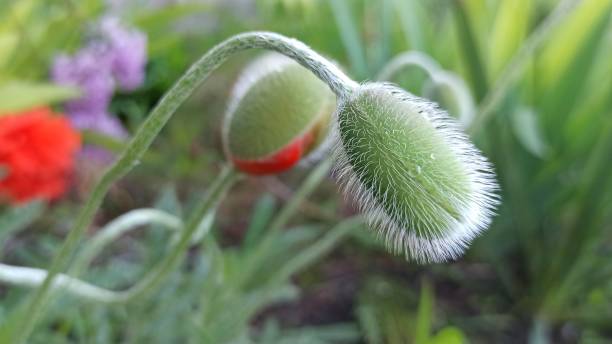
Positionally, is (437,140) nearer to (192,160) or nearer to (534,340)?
(534,340)

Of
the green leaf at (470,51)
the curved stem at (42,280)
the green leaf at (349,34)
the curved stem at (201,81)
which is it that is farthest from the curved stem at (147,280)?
the green leaf at (349,34)

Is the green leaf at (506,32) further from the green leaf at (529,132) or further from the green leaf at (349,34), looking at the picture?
the green leaf at (349,34)

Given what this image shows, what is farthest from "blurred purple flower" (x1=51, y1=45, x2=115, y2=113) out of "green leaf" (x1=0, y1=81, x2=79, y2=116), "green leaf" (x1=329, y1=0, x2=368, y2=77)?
"green leaf" (x1=329, y1=0, x2=368, y2=77)

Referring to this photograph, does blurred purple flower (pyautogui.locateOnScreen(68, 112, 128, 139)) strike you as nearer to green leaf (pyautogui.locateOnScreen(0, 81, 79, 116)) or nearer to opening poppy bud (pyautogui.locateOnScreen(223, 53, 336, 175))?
green leaf (pyautogui.locateOnScreen(0, 81, 79, 116))

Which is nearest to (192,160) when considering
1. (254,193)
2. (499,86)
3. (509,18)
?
(254,193)

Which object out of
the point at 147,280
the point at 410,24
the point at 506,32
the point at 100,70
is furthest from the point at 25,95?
the point at 506,32

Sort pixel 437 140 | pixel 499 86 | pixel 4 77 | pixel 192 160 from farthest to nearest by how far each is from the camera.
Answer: pixel 192 160, pixel 4 77, pixel 499 86, pixel 437 140

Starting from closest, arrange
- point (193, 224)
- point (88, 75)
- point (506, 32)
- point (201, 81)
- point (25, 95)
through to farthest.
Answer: point (201, 81)
point (193, 224)
point (25, 95)
point (88, 75)
point (506, 32)

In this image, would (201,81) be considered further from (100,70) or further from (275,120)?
(100,70)
